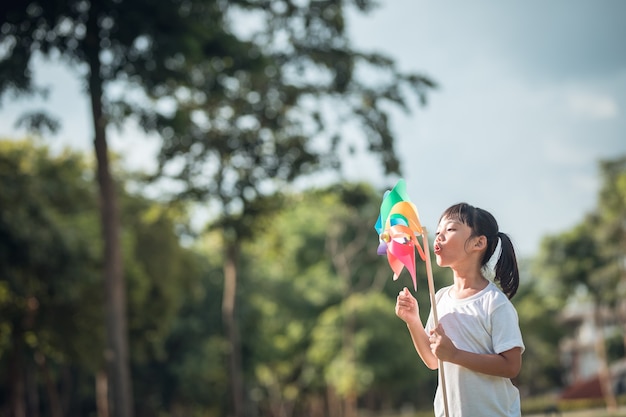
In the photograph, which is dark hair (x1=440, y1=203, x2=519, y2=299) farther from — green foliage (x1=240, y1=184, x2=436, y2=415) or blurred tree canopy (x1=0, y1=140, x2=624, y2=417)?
green foliage (x1=240, y1=184, x2=436, y2=415)

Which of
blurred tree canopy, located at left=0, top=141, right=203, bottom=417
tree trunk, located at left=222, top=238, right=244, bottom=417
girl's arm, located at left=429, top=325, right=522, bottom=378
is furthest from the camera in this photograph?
tree trunk, located at left=222, top=238, right=244, bottom=417

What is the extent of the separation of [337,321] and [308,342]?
457cm

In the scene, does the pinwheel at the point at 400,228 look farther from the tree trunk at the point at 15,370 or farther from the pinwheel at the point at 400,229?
the tree trunk at the point at 15,370

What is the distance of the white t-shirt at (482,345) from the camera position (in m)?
3.78

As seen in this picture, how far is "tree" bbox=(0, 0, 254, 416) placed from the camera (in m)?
16.0

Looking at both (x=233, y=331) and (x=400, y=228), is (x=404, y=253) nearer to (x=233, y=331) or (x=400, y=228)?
(x=400, y=228)

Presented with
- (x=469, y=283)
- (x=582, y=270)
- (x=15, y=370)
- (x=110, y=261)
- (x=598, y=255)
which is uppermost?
(x=598, y=255)

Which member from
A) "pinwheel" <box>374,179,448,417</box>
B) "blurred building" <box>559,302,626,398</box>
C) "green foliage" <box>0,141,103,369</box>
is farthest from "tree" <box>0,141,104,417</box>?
"blurred building" <box>559,302,626,398</box>

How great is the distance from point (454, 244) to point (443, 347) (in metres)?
0.49

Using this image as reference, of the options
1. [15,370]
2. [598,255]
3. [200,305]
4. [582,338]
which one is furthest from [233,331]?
[582,338]

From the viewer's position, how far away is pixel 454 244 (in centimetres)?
400

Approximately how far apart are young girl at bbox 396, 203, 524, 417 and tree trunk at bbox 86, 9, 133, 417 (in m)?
13.2

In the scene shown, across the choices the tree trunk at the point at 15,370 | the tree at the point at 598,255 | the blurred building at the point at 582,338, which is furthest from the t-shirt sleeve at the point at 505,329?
the blurred building at the point at 582,338

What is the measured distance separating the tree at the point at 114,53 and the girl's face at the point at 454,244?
12.3 meters
